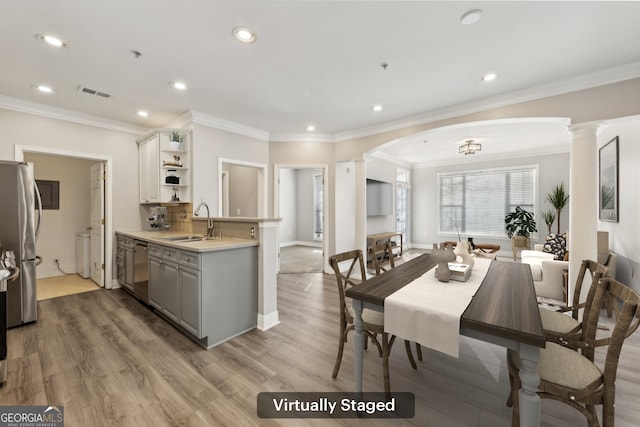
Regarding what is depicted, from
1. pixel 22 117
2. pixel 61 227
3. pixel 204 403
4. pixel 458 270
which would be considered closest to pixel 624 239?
pixel 458 270

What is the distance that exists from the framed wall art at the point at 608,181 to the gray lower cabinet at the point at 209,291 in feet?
17.4

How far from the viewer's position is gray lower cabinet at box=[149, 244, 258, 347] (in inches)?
93.0

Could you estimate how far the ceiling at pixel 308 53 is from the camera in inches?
73.4

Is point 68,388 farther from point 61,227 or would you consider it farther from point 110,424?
point 61,227

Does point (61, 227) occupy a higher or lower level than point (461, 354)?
higher

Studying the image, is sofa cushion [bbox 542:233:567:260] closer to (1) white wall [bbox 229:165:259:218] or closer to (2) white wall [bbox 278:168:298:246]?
(1) white wall [bbox 229:165:259:218]

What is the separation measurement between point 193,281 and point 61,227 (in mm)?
4475

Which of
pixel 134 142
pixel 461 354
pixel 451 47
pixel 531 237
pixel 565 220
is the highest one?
pixel 451 47

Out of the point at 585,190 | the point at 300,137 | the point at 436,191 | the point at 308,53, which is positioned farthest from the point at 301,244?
the point at 585,190

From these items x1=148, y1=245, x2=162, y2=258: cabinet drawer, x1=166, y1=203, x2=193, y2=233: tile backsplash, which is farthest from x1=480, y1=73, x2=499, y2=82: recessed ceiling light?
x1=166, y1=203, x2=193, y2=233: tile backsplash

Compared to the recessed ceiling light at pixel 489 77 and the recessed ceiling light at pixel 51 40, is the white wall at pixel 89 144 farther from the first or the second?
the recessed ceiling light at pixel 489 77

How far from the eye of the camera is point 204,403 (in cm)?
171

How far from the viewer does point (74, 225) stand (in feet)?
16.3

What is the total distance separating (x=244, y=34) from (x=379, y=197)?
16.5 feet
